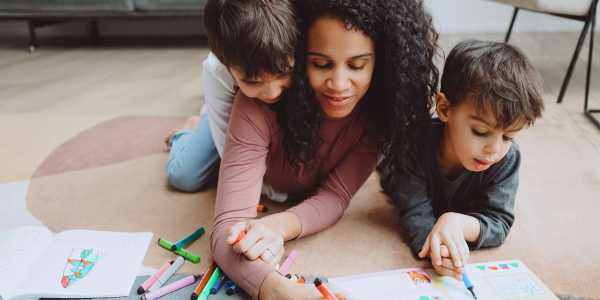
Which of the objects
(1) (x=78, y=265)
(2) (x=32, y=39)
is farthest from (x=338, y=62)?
(2) (x=32, y=39)

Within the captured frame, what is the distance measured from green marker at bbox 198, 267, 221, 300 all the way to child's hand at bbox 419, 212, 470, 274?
1.28 feet

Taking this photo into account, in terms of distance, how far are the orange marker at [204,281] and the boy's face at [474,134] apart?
0.52 m

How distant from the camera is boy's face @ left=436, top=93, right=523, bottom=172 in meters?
0.84

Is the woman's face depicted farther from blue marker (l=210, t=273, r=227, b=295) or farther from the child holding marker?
blue marker (l=210, t=273, r=227, b=295)

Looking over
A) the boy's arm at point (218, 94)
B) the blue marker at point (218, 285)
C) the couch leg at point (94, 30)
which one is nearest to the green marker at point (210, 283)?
the blue marker at point (218, 285)

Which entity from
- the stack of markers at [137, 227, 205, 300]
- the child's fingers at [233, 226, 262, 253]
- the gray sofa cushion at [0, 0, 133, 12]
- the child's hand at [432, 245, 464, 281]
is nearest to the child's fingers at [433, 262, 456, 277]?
the child's hand at [432, 245, 464, 281]

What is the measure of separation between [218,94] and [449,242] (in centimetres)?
58

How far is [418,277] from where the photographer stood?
0.88m

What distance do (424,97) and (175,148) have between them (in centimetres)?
70

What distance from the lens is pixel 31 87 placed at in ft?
6.76

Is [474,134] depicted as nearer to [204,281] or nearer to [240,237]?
[240,237]

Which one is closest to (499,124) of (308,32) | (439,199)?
(439,199)

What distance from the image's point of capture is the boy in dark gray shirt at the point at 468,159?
2.68 feet

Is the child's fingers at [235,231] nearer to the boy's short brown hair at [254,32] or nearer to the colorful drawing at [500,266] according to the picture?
the boy's short brown hair at [254,32]
